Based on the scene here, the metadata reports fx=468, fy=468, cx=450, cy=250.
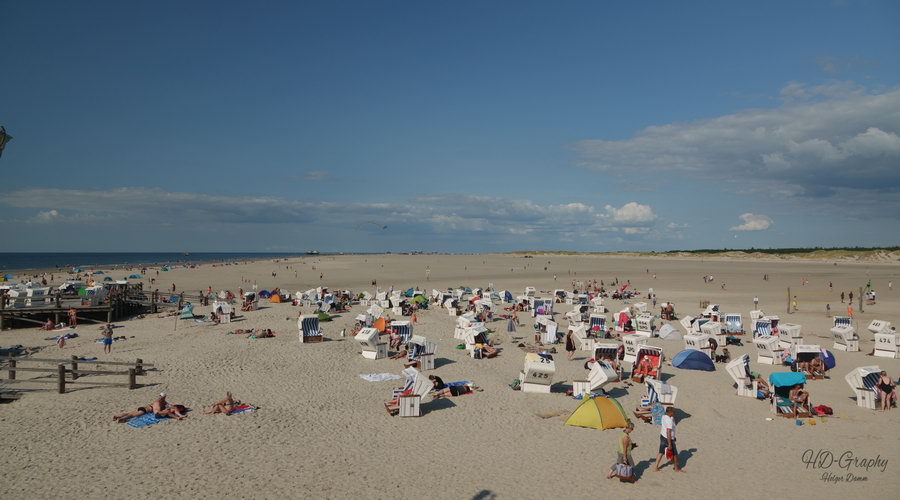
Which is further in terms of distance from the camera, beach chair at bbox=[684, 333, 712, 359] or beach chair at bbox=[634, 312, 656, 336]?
beach chair at bbox=[634, 312, 656, 336]

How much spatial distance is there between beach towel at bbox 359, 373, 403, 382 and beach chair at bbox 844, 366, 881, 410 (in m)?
13.0

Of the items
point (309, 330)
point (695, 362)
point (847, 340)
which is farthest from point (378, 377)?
point (847, 340)

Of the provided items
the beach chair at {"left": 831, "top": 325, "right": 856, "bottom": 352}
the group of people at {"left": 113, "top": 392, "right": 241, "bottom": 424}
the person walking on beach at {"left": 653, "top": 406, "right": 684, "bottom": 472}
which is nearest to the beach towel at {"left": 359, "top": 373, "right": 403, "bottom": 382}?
the group of people at {"left": 113, "top": 392, "right": 241, "bottom": 424}

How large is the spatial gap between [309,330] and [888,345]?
76.7 feet

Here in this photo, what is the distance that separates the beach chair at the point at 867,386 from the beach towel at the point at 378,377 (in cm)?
1303

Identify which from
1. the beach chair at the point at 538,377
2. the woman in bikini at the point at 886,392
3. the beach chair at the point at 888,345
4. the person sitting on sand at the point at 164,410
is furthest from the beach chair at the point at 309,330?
the beach chair at the point at 888,345

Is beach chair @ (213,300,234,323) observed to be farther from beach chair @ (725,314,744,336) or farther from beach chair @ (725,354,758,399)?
beach chair @ (725,314,744,336)

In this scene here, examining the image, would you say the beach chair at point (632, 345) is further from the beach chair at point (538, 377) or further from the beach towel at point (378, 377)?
the beach towel at point (378, 377)

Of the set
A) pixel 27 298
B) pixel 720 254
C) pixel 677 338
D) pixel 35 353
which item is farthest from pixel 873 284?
pixel 720 254

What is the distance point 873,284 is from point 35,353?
215 ft

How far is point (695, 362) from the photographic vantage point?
16.5 metres

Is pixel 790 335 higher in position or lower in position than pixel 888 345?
higher

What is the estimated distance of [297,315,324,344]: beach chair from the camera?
67.1ft

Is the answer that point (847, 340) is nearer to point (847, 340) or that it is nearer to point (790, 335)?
point (847, 340)
